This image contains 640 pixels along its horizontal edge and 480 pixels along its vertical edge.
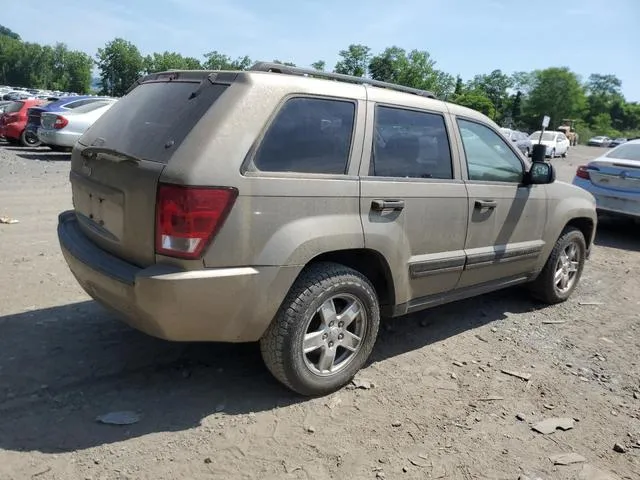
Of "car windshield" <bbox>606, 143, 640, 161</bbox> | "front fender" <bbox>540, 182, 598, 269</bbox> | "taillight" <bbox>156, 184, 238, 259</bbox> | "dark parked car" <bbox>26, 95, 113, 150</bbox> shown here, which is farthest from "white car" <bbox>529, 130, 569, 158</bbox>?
"taillight" <bbox>156, 184, 238, 259</bbox>

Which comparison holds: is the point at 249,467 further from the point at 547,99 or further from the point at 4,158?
the point at 547,99

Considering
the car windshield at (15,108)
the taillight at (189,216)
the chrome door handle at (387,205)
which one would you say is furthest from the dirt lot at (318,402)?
the car windshield at (15,108)

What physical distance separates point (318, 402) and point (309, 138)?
63.6 inches

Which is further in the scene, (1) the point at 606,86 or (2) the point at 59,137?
(1) the point at 606,86

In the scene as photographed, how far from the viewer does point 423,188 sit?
12.3ft

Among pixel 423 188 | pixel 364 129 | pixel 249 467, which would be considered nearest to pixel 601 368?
pixel 423 188

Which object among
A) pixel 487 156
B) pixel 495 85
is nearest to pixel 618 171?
pixel 487 156

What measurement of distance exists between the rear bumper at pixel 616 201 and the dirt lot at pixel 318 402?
12.6 feet

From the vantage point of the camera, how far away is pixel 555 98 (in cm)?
11012

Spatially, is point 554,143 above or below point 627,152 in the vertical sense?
above

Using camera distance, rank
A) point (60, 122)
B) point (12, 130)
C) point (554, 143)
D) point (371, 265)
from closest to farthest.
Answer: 1. point (371, 265)
2. point (60, 122)
3. point (12, 130)
4. point (554, 143)

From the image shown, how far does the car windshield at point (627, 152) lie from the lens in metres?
8.94

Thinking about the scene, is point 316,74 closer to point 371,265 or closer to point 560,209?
point 371,265

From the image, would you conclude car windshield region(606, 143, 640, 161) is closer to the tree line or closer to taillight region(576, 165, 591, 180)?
taillight region(576, 165, 591, 180)
